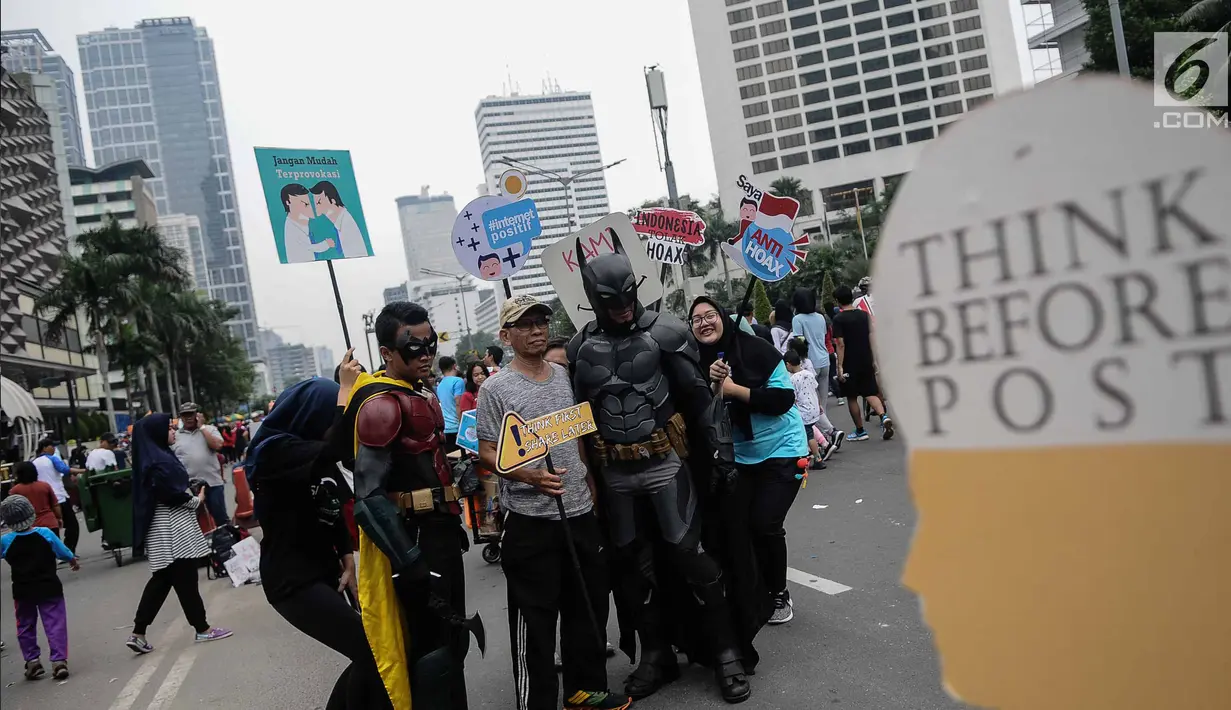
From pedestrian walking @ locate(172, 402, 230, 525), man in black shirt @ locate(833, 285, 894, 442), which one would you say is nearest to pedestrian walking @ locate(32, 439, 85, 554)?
pedestrian walking @ locate(172, 402, 230, 525)

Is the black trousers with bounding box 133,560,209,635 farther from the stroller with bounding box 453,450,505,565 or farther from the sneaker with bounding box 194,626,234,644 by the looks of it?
the stroller with bounding box 453,450,505,565

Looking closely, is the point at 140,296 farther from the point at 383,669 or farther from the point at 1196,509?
the point at 1196,509

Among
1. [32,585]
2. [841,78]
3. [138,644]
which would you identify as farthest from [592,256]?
[841,78]

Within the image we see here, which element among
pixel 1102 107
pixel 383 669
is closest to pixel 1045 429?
pixel 1102 107

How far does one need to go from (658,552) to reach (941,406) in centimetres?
305

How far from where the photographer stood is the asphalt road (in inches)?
164

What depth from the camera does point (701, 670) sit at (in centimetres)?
461

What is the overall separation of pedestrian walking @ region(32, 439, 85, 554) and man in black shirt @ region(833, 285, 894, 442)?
8695 mm

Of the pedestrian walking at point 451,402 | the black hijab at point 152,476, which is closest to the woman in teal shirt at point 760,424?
the pedestrian walking at point 451,402

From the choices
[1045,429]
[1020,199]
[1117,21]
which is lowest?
[1045,429]

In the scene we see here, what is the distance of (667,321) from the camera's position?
13.9 feet

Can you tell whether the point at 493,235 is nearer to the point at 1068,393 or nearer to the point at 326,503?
the point at 326,503

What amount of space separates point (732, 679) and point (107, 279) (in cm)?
4579

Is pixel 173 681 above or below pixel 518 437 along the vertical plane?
below
